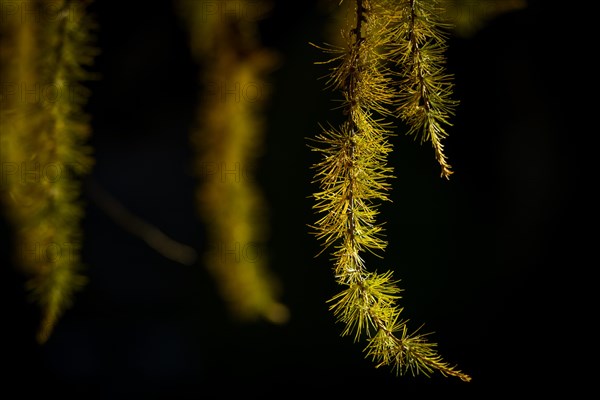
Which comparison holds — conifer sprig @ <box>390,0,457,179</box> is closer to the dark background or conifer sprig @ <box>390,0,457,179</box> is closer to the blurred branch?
the blurred branch

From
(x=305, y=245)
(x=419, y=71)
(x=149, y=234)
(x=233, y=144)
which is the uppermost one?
(x=419, y=71)

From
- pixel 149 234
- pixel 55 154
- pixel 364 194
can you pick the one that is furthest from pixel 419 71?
pixel 149 234

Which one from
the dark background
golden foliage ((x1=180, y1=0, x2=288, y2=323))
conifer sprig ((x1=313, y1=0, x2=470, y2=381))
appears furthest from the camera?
the dark background

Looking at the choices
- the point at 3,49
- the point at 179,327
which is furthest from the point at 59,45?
the point at 179,327

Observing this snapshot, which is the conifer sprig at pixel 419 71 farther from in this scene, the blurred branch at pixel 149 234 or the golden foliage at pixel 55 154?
the blurred branch at pixel 149 234

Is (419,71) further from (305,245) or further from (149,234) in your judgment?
(305,245)

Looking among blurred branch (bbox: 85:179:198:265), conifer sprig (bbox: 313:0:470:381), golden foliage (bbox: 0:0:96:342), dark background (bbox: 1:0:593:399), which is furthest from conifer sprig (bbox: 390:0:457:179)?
dark background (bbox: 1:0:593:399)
